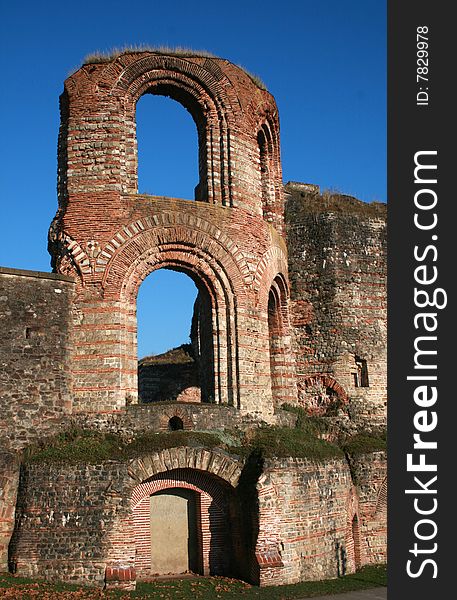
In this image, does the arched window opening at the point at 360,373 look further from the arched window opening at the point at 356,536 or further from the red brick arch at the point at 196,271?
the red brick arch at the point at 196,271

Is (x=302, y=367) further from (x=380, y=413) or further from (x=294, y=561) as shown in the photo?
(x=294, y=561)

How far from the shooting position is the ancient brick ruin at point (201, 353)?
14.4 m

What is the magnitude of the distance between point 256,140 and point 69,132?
454 centimetres

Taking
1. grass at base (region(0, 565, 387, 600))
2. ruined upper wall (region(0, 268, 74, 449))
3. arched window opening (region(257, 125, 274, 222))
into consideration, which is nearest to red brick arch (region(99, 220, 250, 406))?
ruined upper wall (region(0, 268, 74, 449))

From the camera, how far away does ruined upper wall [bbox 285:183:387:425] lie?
64.4 feet

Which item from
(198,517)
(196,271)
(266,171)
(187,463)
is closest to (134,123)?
(196,271)

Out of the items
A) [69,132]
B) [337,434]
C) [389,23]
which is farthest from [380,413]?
[389,23]

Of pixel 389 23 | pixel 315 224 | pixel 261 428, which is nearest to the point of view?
pixel 389 23

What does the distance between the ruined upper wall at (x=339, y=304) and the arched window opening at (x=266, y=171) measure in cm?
81

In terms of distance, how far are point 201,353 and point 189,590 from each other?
5544 millimetres

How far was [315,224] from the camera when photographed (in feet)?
67.4

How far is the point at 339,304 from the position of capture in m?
19.9

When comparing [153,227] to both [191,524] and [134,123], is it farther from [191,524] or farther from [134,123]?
[191,524]

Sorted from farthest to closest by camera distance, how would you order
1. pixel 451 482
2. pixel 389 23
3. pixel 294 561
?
pixel 294 561 < pixel 389 23 < pixel 451 482
